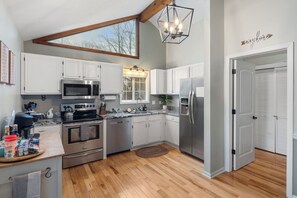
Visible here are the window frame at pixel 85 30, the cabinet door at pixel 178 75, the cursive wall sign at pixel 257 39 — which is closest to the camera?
the cursive wall sign at pixel 257 39

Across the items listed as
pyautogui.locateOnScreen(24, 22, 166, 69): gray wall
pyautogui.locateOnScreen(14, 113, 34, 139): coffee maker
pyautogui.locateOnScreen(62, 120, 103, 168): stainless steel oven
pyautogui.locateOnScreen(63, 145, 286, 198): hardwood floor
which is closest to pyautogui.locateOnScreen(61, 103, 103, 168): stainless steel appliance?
pyautogui.locateOnScreen(62, 120, 103, 168): stainless steel oven

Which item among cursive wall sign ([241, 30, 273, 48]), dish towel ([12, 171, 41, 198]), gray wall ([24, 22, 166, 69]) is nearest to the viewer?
dish towel ([12, 171, 41, 198])

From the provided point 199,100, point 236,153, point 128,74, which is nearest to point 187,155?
point 236,153

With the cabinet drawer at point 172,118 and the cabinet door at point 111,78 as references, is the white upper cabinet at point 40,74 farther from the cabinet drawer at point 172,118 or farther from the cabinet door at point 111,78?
the cabinet drawer at point 172,118

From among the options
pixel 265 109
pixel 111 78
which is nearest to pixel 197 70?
pixel 265 109

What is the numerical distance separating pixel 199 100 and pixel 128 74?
2.29 metres

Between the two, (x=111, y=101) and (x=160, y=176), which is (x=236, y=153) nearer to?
(x=160, y=176)

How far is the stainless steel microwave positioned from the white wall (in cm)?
295

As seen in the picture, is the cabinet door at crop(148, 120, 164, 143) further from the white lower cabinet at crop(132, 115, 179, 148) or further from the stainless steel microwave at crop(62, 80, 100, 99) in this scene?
the stainless steel microwave at crop(62, 80, 100, 99)

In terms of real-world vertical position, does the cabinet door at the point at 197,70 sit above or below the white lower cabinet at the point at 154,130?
above

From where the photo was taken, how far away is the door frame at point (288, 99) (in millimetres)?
2221

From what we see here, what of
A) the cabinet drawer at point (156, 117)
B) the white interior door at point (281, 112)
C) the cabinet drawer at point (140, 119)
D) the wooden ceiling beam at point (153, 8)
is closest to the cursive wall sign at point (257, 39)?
the white interior door at point (281, 112)

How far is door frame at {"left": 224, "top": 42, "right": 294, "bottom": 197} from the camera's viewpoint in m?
2.22

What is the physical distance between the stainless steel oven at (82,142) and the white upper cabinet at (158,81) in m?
2.01
